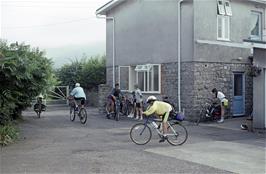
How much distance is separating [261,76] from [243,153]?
5191 mm

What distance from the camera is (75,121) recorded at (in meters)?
17.9

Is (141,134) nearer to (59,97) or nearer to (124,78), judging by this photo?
(124,78)

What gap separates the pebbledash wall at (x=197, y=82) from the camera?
18078mm

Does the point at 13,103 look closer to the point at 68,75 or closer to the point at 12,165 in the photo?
the point at 12,165

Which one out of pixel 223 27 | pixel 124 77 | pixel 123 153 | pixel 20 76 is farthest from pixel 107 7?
pixel 123 153

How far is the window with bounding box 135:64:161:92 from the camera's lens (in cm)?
2008

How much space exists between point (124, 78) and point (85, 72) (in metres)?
8.58

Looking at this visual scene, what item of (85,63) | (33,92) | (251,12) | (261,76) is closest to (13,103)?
(33,92)

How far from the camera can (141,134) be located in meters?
11.4

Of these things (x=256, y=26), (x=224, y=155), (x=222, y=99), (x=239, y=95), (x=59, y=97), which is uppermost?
(x=256, y=26)

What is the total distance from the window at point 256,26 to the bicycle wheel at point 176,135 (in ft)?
36.1

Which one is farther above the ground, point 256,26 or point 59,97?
point 256,26

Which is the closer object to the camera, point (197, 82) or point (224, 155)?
point (224, 155)

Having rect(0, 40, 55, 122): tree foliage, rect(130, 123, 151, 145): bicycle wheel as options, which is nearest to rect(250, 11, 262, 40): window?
rect(0, 40, 55, 122): tree foliage
